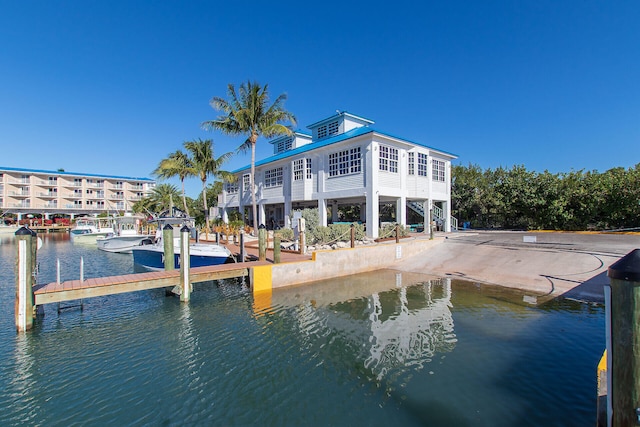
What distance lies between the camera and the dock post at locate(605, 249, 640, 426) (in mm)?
2908

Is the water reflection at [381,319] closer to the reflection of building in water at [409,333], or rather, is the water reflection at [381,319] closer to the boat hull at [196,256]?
the reflection of building in water at [409,333]

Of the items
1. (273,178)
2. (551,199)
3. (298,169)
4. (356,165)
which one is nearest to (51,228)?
(273,178)

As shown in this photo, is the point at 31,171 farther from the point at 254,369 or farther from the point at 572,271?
the point at 572,271

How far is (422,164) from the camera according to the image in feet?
79.0

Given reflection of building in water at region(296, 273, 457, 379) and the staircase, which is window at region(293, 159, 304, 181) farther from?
reflection of building in water at region(296, 273, 457, 379)

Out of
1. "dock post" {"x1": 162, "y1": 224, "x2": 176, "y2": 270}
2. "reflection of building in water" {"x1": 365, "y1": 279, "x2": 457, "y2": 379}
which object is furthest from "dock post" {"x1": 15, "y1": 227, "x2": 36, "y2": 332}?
"reflection of building in water" {"x1": 365, "y1": 279, "x2": 457, "y2": 379}

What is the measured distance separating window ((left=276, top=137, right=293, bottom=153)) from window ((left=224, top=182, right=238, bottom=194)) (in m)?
6.11

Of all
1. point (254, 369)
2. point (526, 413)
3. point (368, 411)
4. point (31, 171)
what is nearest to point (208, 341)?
point (254, 369)

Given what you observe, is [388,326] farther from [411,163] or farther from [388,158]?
[411,163]

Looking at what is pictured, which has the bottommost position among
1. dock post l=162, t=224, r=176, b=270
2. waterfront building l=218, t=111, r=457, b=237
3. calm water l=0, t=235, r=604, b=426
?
calm water l=0, t=235, r=604, b=426

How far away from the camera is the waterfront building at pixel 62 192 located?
65.5m

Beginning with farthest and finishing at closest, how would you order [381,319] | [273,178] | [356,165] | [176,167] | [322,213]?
[176,167] < [273,178] < [322,213] < [356,165] < [381,319]

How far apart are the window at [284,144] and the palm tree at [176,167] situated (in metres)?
9.26

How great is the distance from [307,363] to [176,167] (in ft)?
100
